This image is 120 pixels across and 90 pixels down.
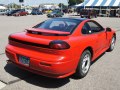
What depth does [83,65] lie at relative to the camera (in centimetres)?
523

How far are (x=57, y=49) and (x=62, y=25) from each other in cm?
127

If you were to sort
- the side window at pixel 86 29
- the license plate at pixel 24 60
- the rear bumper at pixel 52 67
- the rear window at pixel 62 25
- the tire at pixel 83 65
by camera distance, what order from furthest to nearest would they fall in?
the side window at pixel 86 29
the rear window at pixel 62 25
the tire at pixel 83 65
the license plate at pixel 24 60
the rear bumper at pixel 52 67

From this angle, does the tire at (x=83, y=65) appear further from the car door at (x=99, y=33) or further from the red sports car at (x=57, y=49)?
the car door at (x=99, y=33)

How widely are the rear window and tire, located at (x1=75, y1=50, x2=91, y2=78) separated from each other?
2.25 feet

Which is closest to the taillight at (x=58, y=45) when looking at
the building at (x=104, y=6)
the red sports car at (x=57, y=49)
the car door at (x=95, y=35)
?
the red sports car at (x=57, y=49)

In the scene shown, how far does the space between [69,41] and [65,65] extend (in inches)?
21.6

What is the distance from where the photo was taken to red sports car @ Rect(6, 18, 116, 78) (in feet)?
14.4

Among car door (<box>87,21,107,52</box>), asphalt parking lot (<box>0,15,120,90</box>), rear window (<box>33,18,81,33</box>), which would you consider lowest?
asphalt parking lot (<box>0,15,120,90</box>)

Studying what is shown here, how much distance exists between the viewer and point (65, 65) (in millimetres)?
4410

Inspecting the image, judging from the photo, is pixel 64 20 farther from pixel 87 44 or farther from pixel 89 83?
pixel 89 83

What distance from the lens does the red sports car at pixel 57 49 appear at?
4.39 metres

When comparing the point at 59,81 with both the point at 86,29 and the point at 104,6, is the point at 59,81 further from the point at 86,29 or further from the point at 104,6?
the point at 104,6

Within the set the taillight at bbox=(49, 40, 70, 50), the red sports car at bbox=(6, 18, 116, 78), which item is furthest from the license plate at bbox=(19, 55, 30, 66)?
the taillight at bbox=(49, 40, 70, 50)

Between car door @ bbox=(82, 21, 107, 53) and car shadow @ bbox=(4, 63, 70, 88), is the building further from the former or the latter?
car shadow @ bbox=(4, 63, 70, 88)
